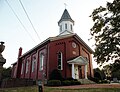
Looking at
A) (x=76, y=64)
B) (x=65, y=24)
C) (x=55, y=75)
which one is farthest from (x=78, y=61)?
(x=65, y=24)

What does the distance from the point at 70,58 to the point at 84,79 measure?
377 centimetres

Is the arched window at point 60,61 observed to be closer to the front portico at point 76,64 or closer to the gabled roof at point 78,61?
the front portico at point 76,64

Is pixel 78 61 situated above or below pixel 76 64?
above

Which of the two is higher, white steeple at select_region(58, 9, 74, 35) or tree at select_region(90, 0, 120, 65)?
white steeple at select_region(58, 9, 74, 35)

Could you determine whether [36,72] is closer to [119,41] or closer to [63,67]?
[63,67]

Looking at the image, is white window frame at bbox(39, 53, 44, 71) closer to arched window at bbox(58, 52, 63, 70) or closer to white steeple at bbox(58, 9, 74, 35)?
arched window at bbox(58, 52, 63, 70)

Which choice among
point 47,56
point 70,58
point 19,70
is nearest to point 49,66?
point 47,56

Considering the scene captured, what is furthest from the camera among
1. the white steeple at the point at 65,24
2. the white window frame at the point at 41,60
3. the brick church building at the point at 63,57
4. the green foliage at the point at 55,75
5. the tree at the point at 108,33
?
the white steeple at the point at 65,24

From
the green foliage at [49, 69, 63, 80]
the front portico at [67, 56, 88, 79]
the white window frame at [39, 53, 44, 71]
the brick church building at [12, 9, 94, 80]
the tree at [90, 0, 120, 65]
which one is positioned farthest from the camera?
the white window frame at [39, 53, 44, 71]

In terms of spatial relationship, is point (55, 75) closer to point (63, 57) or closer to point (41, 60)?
A: point (63, 57)

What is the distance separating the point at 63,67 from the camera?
2203cm

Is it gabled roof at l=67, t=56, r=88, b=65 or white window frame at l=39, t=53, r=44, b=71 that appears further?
white window frame at l=39, t=53, r=44, b=71

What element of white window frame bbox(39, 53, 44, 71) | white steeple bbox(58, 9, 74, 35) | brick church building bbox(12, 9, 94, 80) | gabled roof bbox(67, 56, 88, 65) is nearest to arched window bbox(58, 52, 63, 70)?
brick church building bbox(12, 9, 94, 80)

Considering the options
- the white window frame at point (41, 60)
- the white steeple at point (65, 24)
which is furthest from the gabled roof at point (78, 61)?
the white steeple at point (65, 24)
